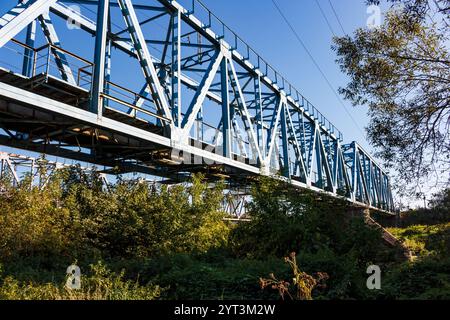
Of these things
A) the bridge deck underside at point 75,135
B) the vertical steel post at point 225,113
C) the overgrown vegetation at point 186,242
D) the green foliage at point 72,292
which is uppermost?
the vertical steel post at point 225,113

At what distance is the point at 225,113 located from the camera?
19281mm

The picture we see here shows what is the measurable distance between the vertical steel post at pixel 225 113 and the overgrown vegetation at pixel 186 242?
16.3ft

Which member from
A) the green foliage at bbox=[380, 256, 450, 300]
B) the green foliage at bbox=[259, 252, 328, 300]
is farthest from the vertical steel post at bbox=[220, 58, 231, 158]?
the green foliage at bbox=[259, 252, 328, 300]

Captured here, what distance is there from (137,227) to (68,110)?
162 inches

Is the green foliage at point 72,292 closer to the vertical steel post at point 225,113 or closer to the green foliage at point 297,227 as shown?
the green foliage at point 297,227

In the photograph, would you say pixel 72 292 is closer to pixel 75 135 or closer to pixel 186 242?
pixel 186 242

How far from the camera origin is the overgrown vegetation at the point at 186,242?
7652 mm

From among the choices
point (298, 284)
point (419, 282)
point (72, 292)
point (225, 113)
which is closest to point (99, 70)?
point (72, 292)

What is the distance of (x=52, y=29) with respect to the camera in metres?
13.6

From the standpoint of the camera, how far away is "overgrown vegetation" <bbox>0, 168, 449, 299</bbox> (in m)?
7.65

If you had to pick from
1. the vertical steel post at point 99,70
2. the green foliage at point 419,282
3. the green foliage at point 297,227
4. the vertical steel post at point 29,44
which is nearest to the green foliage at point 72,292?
the green foliage at point 419,282
